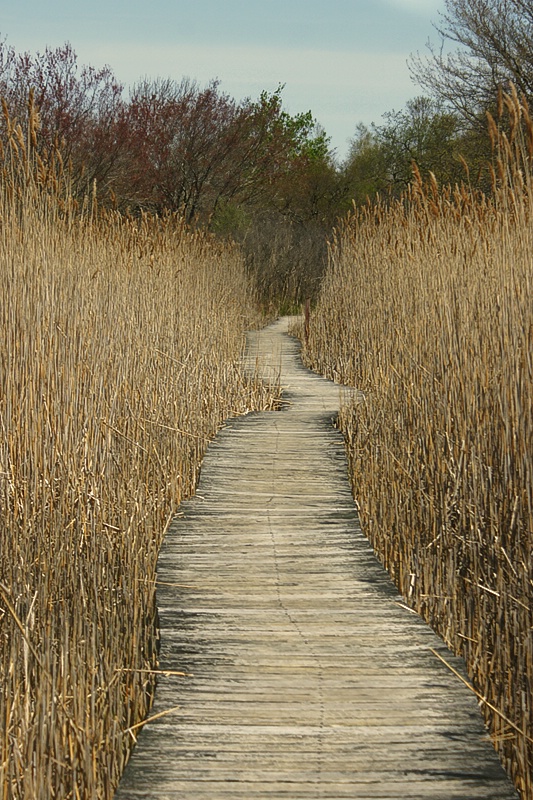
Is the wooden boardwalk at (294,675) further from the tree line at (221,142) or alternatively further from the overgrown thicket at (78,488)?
the tree line at (221,142)

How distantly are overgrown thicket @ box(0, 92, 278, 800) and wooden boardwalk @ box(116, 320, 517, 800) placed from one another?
14cm

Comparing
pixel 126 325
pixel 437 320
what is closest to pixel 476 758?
pixel 437 320

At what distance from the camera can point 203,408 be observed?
5039mm

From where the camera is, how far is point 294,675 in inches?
98.1

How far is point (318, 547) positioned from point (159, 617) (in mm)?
761

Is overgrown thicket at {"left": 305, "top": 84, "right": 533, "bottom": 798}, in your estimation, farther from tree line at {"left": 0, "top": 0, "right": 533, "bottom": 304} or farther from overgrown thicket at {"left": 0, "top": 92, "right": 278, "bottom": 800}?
tree line at {"left": 0, "top": 0, "right": 533, "bottom": 304}

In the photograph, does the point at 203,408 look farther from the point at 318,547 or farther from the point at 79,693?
the point at 79,693

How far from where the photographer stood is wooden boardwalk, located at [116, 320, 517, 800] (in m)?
2.07

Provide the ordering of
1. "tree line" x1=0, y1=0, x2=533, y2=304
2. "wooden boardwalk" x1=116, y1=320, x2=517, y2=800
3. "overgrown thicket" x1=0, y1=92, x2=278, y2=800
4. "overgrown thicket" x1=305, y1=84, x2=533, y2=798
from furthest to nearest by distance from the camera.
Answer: "tree line" x1=0, y1=0, x2=533, y2=304 < "overgrown thicket" x1=305, y1=84, x2=533, y2=798 < "overgrown thicket" x1=0, y1=92, x2=278, y2=800 < "wooden boardwalk" x1=116, y1=320, x2=517, y2=800

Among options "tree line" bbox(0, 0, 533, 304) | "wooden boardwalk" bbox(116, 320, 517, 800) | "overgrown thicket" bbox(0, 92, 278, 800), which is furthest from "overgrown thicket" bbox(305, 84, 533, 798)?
"tree line" bbox(0, 0, 533, 304)

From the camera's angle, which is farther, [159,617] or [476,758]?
[159,617]

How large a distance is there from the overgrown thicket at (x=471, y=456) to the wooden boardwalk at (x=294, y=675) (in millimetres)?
171

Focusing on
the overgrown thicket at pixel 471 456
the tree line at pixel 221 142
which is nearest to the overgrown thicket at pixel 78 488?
the overgrown thicket at pixel 471 456

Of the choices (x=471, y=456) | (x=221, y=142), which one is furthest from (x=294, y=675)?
(x=221, y=142)
